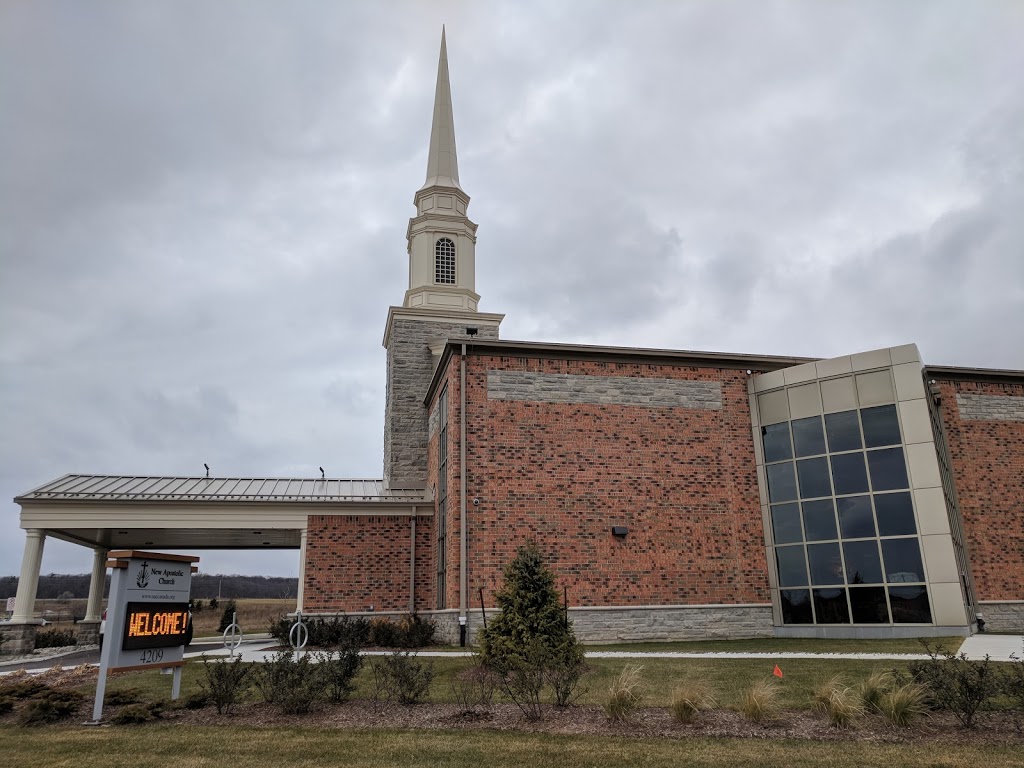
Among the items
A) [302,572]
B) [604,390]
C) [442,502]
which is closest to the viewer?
[604,390]

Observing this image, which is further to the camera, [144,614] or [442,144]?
[442,144]

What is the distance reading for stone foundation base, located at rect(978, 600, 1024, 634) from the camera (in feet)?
68.4

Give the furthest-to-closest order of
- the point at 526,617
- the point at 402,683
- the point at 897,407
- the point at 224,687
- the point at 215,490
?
the point at 215,490, the point at 897,407, the point at 526,617, the point at 402,683, the point at 224,687

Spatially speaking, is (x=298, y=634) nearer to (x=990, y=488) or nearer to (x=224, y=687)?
(x=224, y=687)

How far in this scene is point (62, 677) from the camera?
14008 millimetres

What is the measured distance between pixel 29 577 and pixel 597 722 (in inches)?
785

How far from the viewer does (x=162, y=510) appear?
74.7ft

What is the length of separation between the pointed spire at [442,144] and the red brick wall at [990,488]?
20052mm

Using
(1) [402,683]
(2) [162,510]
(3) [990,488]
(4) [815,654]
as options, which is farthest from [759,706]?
(2) [162,510]

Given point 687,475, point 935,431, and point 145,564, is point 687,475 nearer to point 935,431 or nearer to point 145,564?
point 935,431

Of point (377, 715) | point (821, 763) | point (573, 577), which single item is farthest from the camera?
point (573, 577)

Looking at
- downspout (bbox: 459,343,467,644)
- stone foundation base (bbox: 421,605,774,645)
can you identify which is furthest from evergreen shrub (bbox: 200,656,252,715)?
stone foundation base (bbox: 421,605,774,645)

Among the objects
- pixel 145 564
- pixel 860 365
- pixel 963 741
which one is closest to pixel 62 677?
pixel 145 564

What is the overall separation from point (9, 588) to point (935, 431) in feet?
298
